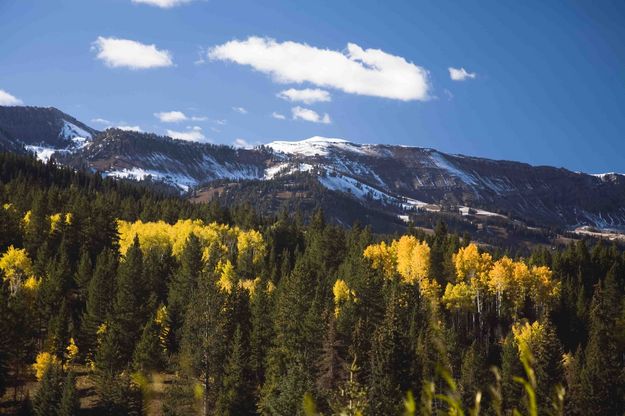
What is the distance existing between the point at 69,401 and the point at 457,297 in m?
67.8

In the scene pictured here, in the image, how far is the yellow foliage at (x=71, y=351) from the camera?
7538cm

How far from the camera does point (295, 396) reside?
51281 millimetres

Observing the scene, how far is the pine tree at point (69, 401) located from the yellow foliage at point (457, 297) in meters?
63.9

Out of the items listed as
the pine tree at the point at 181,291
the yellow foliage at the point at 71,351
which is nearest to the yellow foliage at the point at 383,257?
the pine tree at the point at 181,291

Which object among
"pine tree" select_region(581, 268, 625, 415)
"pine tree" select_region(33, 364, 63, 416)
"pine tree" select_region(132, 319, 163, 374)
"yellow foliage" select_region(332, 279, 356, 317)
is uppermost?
"yellow foliage" select_region(332, 279, 356, 317)

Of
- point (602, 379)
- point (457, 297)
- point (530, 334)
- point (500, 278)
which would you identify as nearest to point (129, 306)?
point (457, 297)

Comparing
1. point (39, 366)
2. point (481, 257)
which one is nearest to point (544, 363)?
point (481, 257)

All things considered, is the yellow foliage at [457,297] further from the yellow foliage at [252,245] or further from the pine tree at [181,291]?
the pine tree at [181,291]

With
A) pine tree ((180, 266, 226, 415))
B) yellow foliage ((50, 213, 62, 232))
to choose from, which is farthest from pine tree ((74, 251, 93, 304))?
pine tree ((180, 266, 226, 415))

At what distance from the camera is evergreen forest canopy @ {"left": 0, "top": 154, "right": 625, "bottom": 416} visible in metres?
58.5

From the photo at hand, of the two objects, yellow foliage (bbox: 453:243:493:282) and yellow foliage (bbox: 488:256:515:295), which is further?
yellow foliage (bbox: 453:243:493:282)

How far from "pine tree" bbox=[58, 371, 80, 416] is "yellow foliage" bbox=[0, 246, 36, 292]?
3333cm

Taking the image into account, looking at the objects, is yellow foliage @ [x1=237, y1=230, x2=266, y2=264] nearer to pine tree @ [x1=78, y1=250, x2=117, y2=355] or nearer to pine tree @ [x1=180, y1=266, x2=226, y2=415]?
pine tree @ [x1=78, y1=250, x2=117, y2=355]

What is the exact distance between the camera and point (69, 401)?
5853 cm
